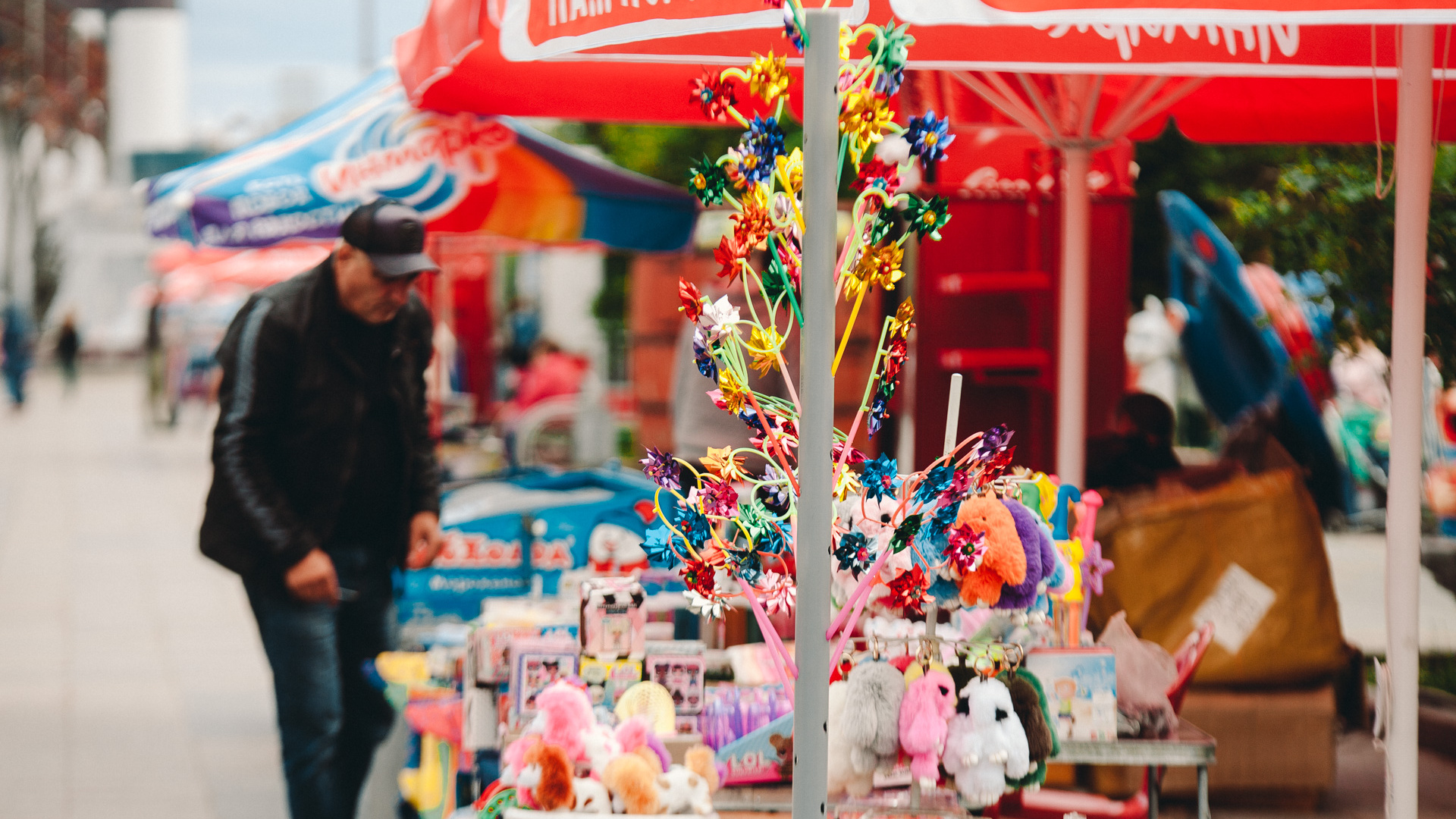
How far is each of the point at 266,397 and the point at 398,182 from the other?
2613 mm

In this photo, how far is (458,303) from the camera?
18.2 meters

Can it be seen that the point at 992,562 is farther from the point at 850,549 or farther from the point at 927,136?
the point at 927,136

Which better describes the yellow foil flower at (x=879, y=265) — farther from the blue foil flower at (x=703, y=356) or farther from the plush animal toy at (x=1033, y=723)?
the plush animal toy at (x=1033, y=723)

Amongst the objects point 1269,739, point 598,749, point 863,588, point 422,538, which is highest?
point 863,588

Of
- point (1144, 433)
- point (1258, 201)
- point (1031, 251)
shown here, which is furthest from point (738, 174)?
point (1258, 201)

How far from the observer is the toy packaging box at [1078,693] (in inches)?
127

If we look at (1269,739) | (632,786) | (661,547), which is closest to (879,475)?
(661,547)

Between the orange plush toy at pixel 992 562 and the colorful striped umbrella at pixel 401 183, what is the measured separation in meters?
4.27

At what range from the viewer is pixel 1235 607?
16.3ft

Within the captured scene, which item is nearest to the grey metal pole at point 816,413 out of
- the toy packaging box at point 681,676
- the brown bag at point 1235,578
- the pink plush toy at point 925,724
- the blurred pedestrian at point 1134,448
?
the pink plush toy at point 925,724

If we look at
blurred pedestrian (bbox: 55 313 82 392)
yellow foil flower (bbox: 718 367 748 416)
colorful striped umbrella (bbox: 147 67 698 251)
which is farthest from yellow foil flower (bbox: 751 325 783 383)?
blurred pedestrian (bbox: 55 313 82 392)

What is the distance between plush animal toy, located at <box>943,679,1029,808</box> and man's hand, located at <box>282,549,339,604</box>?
2051 millimetres

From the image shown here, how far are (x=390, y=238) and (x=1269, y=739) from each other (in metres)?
3.44

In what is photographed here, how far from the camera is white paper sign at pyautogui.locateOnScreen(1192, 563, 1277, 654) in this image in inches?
193
